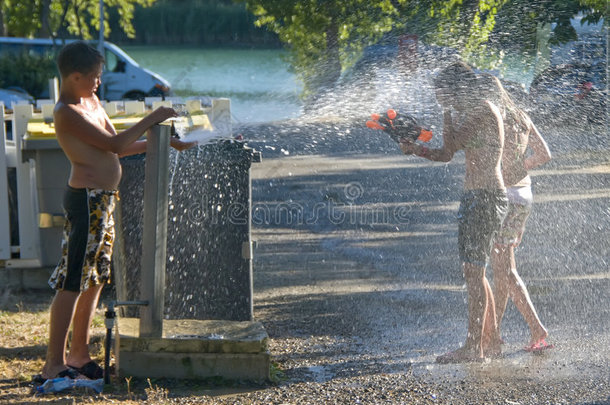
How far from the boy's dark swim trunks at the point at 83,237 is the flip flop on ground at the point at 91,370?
0.43 metres

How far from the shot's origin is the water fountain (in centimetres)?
415

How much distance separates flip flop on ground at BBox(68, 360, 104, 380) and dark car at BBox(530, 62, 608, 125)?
7648 mm

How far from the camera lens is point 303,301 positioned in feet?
20.0

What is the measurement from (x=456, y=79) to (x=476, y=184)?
1.87 feet

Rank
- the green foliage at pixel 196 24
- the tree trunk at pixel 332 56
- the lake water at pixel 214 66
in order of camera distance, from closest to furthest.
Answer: the tree trunk at pixel 332 56 < the green foliage at pixel 196 24 < the lake water at pixel 214 66

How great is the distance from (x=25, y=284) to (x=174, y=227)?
1966 millimetres

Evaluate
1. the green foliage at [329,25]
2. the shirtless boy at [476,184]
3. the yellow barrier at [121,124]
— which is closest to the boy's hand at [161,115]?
the yellow barrier at [121,124]

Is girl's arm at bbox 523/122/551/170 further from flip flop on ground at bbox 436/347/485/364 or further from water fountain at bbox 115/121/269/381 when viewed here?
water fountain at bbox 115/121/269/381

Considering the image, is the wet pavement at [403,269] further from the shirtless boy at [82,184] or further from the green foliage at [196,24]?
the green foliage at [196,24]

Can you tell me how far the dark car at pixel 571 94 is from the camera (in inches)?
431

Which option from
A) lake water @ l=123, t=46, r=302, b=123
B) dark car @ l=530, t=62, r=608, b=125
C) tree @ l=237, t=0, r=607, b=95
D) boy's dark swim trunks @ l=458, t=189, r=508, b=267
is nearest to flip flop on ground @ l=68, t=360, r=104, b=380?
boy's dark swim trunks @ l=458, t=189, r=508, b=267

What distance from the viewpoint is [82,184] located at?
13.5 feet

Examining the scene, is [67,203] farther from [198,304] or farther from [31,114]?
[31,114]

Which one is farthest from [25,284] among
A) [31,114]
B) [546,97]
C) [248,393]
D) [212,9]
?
[212,9]
